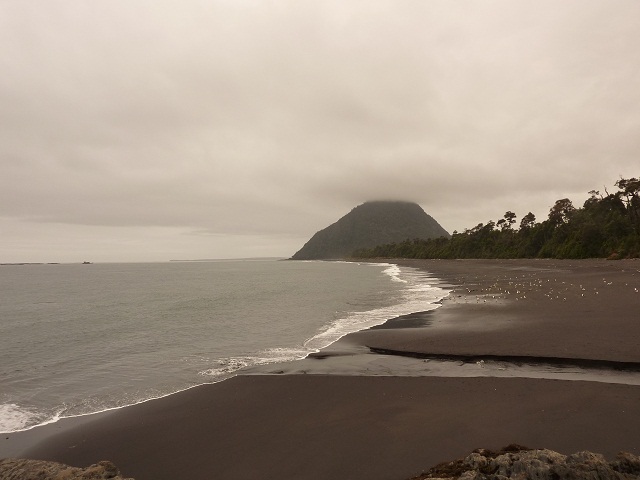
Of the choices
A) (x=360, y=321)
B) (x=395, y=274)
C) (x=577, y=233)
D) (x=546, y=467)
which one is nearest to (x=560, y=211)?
(x=577, y=233)

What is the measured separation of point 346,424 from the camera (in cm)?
901

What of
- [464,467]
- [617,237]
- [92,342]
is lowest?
[92,342]

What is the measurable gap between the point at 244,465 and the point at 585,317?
18821 mm

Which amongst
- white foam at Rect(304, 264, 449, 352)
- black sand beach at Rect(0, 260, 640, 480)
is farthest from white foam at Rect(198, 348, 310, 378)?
black sand beach at Rect(0, 260, 640, 480)

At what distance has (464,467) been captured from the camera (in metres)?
5.81

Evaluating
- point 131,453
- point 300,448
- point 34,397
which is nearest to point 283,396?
point 300,448

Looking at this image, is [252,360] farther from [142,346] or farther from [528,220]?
[528,220]

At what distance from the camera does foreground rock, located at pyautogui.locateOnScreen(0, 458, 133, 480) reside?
6.38m

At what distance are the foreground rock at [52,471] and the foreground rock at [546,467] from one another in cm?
529

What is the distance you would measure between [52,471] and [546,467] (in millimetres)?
7930

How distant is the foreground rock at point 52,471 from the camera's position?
6383 millimetres

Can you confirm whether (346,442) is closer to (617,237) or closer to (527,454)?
(527,454)

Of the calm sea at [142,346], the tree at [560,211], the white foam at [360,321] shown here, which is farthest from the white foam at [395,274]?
the tree at [560,211]

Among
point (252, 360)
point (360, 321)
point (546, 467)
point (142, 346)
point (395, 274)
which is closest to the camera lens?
point (546, 467)
